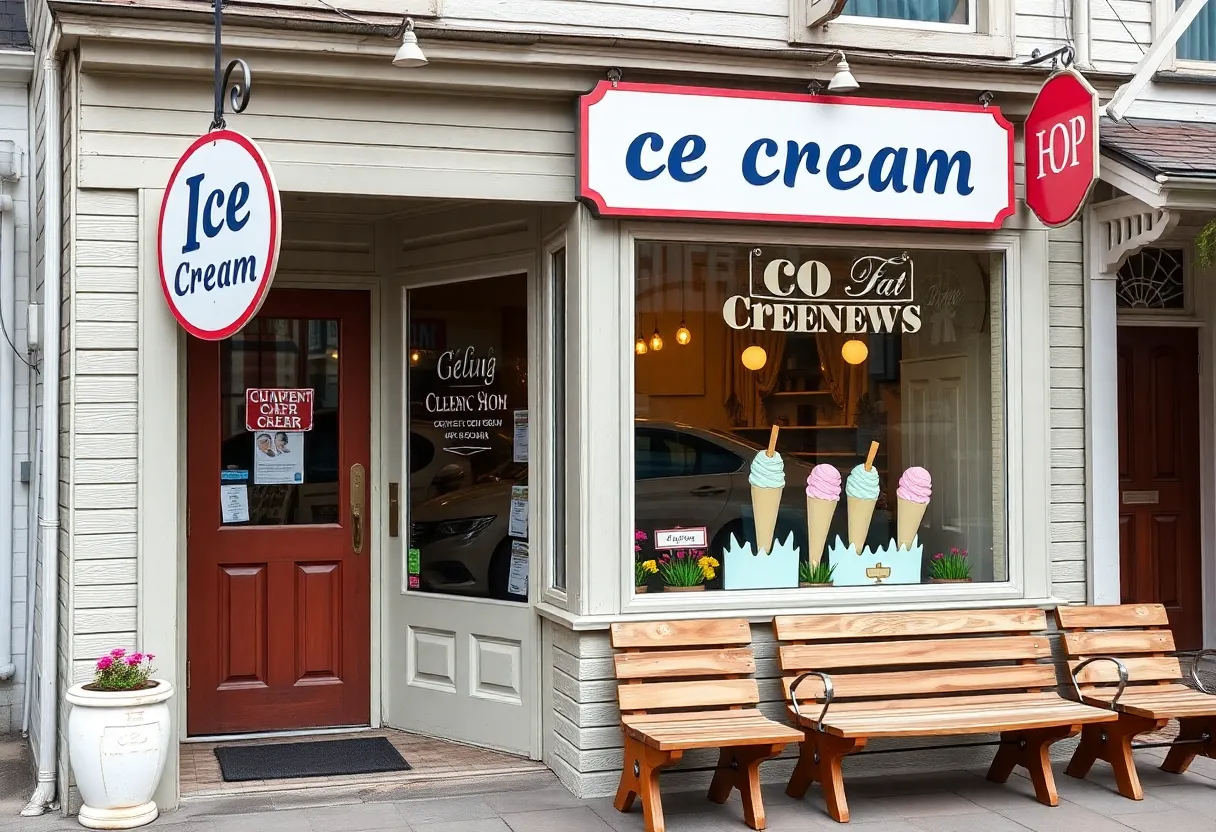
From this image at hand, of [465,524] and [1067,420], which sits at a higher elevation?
[1067,420]

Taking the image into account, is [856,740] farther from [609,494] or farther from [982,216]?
[982,216]

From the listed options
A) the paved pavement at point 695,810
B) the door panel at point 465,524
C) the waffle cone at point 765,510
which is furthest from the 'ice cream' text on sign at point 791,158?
the paved pavement at point 695,810

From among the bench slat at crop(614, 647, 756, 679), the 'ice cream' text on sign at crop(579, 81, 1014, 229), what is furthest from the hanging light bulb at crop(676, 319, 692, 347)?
the bench slat at crop(614, 647, 756, 679)

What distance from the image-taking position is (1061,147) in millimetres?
6316

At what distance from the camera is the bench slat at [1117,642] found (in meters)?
6.52

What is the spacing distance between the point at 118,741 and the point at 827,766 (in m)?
3.00

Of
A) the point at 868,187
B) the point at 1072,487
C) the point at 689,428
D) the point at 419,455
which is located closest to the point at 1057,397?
the point at 1072,487

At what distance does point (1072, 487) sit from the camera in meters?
6.90

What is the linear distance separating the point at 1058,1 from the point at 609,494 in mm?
3551

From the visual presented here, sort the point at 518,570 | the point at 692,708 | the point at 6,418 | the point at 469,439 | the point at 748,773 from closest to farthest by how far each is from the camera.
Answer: the point at 748,773, the point at 692,708, the point at 518,570, the point at 469,439, the point at 6,418

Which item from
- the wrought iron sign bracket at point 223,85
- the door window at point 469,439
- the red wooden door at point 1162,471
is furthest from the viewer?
the red wooden door at point 1162,471

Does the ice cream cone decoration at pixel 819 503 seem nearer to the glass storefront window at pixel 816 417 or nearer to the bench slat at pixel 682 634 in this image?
the glass storefront window at pixel 816 417

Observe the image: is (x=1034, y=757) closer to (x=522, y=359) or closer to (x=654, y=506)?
(x=654, y=506)

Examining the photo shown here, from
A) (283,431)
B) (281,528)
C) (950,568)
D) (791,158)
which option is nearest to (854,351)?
(791,158)
